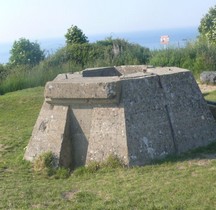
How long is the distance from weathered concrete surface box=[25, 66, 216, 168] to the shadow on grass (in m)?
0.10

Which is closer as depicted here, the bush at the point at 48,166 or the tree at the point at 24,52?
the bush at the point at 48,166

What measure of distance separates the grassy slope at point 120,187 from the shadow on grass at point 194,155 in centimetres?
1

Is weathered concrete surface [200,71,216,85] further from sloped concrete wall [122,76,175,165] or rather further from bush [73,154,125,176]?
bush [73,154,125,176]

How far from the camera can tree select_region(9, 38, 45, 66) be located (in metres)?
24.2

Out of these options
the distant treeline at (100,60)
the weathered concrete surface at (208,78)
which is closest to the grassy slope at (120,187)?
the weathered concrete surface at (208,78)

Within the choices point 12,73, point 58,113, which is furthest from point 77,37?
point 58,113

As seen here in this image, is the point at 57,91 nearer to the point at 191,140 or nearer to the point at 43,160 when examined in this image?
the point at 43,160

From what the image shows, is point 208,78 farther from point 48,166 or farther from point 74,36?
point 74,36

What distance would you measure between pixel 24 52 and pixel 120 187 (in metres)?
19.7

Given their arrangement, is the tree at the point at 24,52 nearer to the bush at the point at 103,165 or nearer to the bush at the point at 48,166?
the bush at the point at 48,166

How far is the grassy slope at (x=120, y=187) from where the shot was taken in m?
5.04

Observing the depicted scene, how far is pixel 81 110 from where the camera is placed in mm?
6938

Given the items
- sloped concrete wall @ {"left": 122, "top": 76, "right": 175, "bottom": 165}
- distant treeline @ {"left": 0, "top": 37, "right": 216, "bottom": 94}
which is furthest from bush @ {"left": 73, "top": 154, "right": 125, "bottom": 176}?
distant treeline @ {"left": 0, "top": 37, "right": 216, "bottom": 94}

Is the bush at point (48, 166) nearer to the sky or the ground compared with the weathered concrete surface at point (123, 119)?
nearer to the ground
